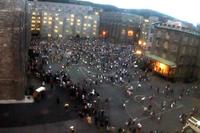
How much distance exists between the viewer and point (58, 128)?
33.3 m

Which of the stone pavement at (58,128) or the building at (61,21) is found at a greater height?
the building at (61,21)

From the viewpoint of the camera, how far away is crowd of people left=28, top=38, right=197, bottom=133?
38188mm

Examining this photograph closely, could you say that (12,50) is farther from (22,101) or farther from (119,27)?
(119,27)

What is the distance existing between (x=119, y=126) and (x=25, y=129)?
35.7 feet

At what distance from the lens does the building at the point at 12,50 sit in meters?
36.9

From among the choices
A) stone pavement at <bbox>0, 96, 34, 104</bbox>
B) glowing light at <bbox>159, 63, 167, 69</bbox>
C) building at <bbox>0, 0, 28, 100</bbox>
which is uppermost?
building at <bbox>0, 0, 28, 100</bbox>

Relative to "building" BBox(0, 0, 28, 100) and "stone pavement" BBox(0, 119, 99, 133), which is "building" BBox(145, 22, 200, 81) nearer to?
"stone pavement" BBox(0, 119, 99, 133)

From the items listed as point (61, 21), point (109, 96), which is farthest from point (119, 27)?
point (109, 96)

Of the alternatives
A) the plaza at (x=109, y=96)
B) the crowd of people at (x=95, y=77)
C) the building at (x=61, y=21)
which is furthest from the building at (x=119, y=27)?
the plaza at (x=109, y=96)

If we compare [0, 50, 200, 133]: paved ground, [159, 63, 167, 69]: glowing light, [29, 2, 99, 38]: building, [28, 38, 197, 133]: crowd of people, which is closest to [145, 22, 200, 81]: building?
[159, 63, 167, 69]: glowing light

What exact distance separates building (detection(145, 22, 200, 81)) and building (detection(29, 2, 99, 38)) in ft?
193

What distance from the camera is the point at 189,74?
64875mm

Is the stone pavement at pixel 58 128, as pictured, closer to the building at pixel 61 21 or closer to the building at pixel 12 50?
the building at pixel 12 50

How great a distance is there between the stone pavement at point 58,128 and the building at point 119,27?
9344 centimetres
